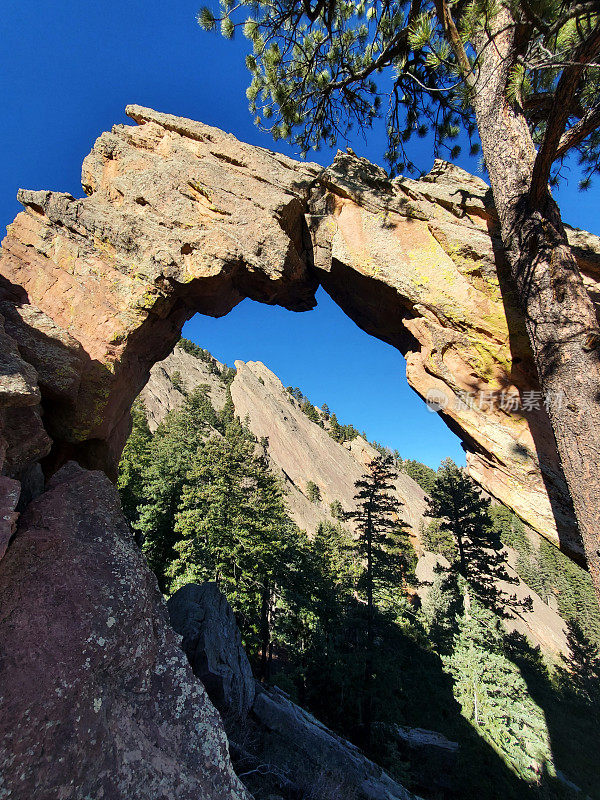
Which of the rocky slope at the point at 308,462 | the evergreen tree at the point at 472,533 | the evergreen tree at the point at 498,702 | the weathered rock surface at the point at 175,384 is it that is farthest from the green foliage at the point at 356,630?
the weathered rock surface at the point at 175,384

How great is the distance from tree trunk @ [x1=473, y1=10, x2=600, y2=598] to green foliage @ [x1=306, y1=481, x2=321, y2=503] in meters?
37.2

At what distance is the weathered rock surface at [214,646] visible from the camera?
20.9ft

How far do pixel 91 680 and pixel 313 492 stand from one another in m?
38.4

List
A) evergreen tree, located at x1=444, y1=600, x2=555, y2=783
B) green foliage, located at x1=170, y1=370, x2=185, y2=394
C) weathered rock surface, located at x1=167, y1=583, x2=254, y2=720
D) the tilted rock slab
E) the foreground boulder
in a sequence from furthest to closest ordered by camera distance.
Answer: green foliage, located at x1=170, y1=370, x2=185, y2=394 < evergreen tree, located at x1=444, y1=600, x2=555, y2=783 < weathered rock surface, located at x1=167, y1=583, x2=254, y2=720 < the tilted rock slab < the foreground boulder

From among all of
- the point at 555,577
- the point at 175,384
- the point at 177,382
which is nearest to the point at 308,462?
the point at 175,384

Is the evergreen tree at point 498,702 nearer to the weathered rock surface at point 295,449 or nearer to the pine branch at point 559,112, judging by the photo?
the pine branch at point 559,112

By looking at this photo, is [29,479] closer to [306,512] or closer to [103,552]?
[103,552]

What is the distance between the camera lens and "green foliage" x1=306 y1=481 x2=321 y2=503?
39.7 m

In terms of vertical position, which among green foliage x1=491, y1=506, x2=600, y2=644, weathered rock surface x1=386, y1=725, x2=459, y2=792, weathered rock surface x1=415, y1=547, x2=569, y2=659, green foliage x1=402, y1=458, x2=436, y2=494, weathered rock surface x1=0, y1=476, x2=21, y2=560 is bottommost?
weathered rock surface x1=386, y1=725, x2=459, y2=792

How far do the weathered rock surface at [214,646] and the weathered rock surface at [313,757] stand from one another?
0.58 meters

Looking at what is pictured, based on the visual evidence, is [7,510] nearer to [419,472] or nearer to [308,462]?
[308,462]

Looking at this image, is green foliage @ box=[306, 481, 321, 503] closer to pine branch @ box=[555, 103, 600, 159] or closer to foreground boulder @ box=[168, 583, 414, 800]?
foreground boulder @ box=[168, 583, 414, 800]

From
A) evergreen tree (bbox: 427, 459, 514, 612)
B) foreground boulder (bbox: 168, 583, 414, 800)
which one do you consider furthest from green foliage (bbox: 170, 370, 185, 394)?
foreground boulder (bbox: 168, 583, 414, 800)

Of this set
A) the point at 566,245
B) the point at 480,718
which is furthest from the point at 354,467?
the point at 566,245
